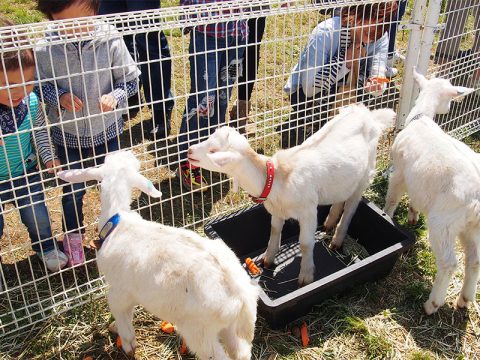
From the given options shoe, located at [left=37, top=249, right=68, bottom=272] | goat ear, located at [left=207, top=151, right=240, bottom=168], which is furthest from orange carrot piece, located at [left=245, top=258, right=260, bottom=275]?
shoe, located at [left=37, top=249, right=68, bottom=272]

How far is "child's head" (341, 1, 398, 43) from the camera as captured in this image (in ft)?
13.3

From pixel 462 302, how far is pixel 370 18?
2.26 m

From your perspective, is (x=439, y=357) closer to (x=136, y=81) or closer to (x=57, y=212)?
(x=136, y=81)

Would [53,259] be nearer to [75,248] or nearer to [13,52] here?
[75,248]

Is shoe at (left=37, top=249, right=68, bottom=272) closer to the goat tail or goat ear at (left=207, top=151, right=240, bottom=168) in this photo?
goat ear at (left=207, top=151, right=240, bottom=168)

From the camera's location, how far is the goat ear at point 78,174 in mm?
2762

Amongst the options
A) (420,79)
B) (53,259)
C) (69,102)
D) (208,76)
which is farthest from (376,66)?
(53,259)

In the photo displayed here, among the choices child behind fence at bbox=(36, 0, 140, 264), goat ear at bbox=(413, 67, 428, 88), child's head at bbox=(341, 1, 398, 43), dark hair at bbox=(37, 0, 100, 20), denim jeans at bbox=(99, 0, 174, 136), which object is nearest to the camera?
child behind fence at bbox=(36, 0, 140, 264)

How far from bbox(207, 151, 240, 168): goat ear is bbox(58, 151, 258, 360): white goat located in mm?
462

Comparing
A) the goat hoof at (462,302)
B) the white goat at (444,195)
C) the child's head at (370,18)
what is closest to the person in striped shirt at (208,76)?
the child's head at (370,18)

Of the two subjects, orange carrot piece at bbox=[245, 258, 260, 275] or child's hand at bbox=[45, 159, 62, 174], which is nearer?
child's hand at bbox=[45, 159, 62, 174]

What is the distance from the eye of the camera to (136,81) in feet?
10.9

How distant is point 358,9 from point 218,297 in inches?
112

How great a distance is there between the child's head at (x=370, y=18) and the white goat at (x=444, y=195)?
0.94 meters
